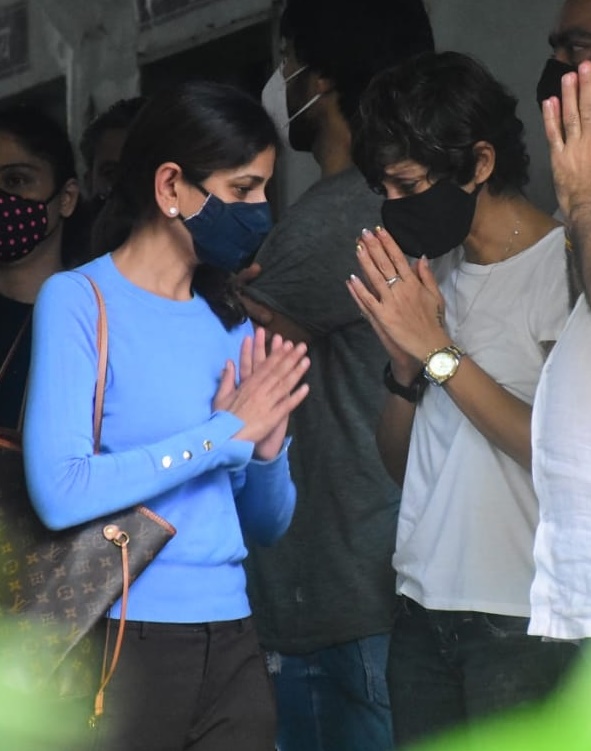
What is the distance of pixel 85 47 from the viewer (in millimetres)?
5359

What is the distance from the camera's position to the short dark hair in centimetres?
333

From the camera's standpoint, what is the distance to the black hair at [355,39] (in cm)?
320

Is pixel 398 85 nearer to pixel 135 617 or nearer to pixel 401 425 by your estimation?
pixel 401 425

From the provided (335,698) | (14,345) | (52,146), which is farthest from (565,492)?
(52,146)

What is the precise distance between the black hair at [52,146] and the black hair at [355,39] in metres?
0.58

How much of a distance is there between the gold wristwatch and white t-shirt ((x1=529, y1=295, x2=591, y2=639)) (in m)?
0.34

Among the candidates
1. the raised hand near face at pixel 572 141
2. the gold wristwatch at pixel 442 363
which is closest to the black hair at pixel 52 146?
the gold wristwatch at pixel 442 363

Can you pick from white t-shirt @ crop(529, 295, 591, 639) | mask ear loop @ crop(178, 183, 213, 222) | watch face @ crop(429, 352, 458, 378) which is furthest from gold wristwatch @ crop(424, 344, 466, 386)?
mask ear loop @ crop(178, 183, 213, 222)

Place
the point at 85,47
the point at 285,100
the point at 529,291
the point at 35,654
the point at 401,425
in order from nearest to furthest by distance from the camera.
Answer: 1. the point at 35,654
2. the point at 529,291
3. the point at 401,425
4. the point at 285,100
5. the point at 85,47

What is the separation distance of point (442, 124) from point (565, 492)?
2.61 feet

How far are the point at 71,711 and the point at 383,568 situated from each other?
911mm

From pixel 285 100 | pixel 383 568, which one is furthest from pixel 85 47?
pixel 383 568

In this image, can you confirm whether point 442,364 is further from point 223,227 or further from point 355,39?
point 355,39

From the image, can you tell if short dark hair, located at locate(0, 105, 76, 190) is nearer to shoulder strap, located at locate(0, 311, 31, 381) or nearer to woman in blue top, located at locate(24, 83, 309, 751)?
shoulder strap, located at locate(0, 311, 31, 381)
